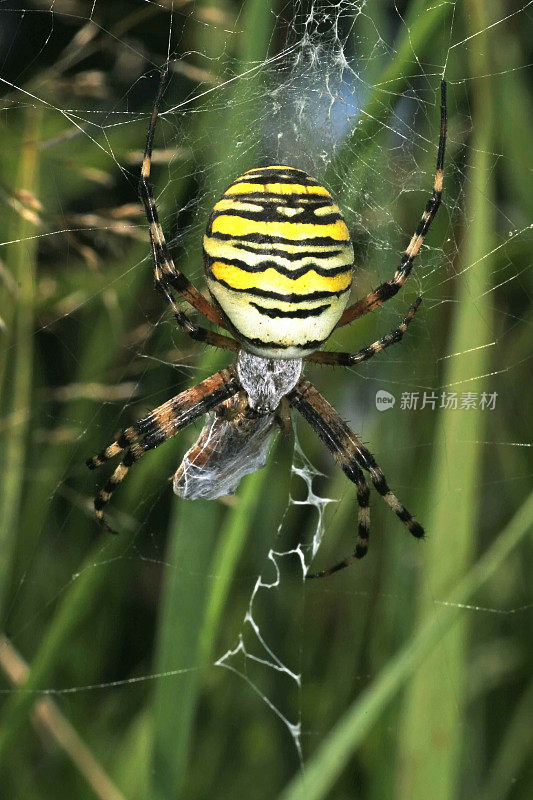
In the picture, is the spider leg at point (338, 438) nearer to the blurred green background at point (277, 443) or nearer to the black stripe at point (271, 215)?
the blurred green background at point (277, 443)

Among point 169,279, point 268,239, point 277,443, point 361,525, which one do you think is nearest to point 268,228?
point 268,239

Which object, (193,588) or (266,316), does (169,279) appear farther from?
(193,588)

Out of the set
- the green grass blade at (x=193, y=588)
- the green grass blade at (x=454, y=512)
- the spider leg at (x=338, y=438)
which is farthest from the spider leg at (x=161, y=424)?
the green grass blade at (x=454, y=512)

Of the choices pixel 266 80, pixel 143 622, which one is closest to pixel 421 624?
pixel 143 622

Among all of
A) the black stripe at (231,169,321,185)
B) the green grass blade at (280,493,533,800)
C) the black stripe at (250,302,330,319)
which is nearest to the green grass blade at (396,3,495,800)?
the green grass blade at (280,493,533,800)

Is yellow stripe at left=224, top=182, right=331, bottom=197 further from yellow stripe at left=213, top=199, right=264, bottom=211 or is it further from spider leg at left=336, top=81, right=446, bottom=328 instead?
spider leg at left=336, top=81, right=446, bottom=328
